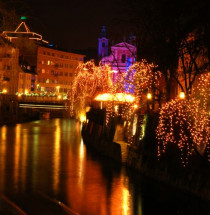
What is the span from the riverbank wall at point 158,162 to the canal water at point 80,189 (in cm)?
43

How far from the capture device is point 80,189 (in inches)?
750

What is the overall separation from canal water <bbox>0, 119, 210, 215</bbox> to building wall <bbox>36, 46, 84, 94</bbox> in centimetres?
6432

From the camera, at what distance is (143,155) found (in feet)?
73.9

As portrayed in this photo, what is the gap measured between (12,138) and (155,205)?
27465 millimetres

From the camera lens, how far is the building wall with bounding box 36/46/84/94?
93500 mm

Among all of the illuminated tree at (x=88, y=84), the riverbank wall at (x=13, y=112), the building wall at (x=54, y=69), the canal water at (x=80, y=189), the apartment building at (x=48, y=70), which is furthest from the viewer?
the building wall at (x=54, y=69)

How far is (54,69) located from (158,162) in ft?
255

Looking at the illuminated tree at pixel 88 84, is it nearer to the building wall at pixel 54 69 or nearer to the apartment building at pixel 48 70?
the apartment building at pixel 48 70

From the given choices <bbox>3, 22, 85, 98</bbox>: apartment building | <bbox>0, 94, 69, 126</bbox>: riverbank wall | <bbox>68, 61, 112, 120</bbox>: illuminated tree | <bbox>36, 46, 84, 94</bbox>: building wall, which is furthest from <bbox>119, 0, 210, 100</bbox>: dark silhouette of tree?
<bbox>36, 46, 84, 94</bbox>: building wall

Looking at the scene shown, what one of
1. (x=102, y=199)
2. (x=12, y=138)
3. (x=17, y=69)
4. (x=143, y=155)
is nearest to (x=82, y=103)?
(x=12, y=138)

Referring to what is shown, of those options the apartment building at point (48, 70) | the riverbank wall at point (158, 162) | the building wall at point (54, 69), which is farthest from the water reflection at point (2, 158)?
the building wall at point (54, 69)

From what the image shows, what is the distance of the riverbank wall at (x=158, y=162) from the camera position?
652 inches

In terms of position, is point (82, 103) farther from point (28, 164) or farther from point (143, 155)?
point (143, 155)

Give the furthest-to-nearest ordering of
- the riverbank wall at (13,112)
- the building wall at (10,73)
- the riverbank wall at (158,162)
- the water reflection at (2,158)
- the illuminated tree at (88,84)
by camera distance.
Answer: the building wall at (10,73), the riverbank wall at (13,112), the illuminated tree at (88,84), the water reflection at (2,158), the riverbank wall at (158,162)
